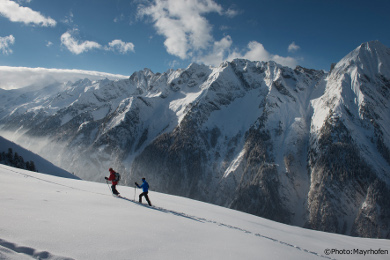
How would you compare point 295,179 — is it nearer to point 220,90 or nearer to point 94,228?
point 220,90

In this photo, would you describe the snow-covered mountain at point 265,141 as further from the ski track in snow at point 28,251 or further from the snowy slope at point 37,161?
the ski track in snow at point 28,251

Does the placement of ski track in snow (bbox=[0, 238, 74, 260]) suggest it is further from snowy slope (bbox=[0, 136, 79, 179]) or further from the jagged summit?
the jagged summit

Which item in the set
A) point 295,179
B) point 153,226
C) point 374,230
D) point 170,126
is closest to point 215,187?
point 295,179

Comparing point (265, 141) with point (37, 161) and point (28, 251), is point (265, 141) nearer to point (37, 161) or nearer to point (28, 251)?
point (37, 161)

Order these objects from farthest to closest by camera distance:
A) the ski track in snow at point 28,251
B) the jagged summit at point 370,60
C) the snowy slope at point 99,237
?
the jagged summit at point 370,60, the snowy slope at point 99,237, the ski track in snow at point 28,251

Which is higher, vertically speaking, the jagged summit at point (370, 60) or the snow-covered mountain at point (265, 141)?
the jagged summit at point (370, 60)

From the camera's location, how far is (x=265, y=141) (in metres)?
105

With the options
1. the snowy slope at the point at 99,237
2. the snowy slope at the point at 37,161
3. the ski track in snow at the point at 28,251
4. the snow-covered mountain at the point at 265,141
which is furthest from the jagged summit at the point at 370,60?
the ski track in snow at the point at 28,251

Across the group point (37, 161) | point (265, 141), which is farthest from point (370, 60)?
point (37, 161)

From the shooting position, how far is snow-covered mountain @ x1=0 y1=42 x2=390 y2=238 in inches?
3113

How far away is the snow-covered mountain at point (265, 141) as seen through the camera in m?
79.1

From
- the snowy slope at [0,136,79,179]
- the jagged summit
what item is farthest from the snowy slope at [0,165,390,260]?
the jagged summit

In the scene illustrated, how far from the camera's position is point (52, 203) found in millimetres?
8648

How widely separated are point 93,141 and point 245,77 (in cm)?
10967
